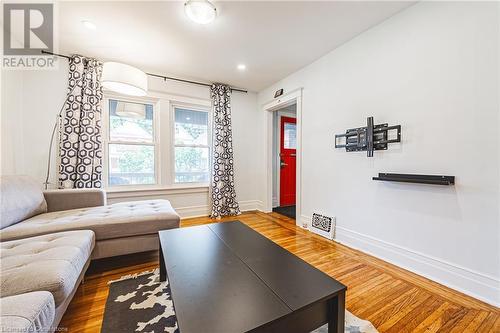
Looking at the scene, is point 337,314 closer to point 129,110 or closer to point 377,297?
point 377,297

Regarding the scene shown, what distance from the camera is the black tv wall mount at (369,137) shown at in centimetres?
198

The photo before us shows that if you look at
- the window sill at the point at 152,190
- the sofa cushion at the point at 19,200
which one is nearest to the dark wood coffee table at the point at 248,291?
the sofa cushion at the point at 19,200

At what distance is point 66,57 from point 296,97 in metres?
3.23

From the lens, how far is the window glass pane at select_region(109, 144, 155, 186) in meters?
3.05

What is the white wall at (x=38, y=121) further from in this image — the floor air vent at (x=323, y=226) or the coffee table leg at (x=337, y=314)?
the coffee table leg at (x=337, y=314)

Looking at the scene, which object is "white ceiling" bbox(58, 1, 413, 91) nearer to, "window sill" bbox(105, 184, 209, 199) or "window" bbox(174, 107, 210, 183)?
"window" bbox(174, 107, 210, 183)

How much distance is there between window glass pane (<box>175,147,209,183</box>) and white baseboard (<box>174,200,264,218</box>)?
0.48 metres

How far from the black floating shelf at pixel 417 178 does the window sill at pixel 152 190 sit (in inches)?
107

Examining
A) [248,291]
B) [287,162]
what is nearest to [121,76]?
[248,291]

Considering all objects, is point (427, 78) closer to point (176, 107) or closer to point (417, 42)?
point (417, 42)

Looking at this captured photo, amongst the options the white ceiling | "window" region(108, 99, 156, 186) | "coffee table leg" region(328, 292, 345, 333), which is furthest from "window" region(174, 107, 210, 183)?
"coffee table leg" region(328, 292, 345, 333)

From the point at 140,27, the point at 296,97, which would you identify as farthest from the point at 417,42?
the point at 140,27

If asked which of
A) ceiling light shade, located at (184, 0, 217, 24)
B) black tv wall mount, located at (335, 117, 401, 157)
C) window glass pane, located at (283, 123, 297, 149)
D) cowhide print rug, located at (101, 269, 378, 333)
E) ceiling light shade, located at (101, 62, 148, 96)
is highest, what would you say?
ceiling light shade, located at (184, 0, 217, 24)

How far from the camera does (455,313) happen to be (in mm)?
1303
